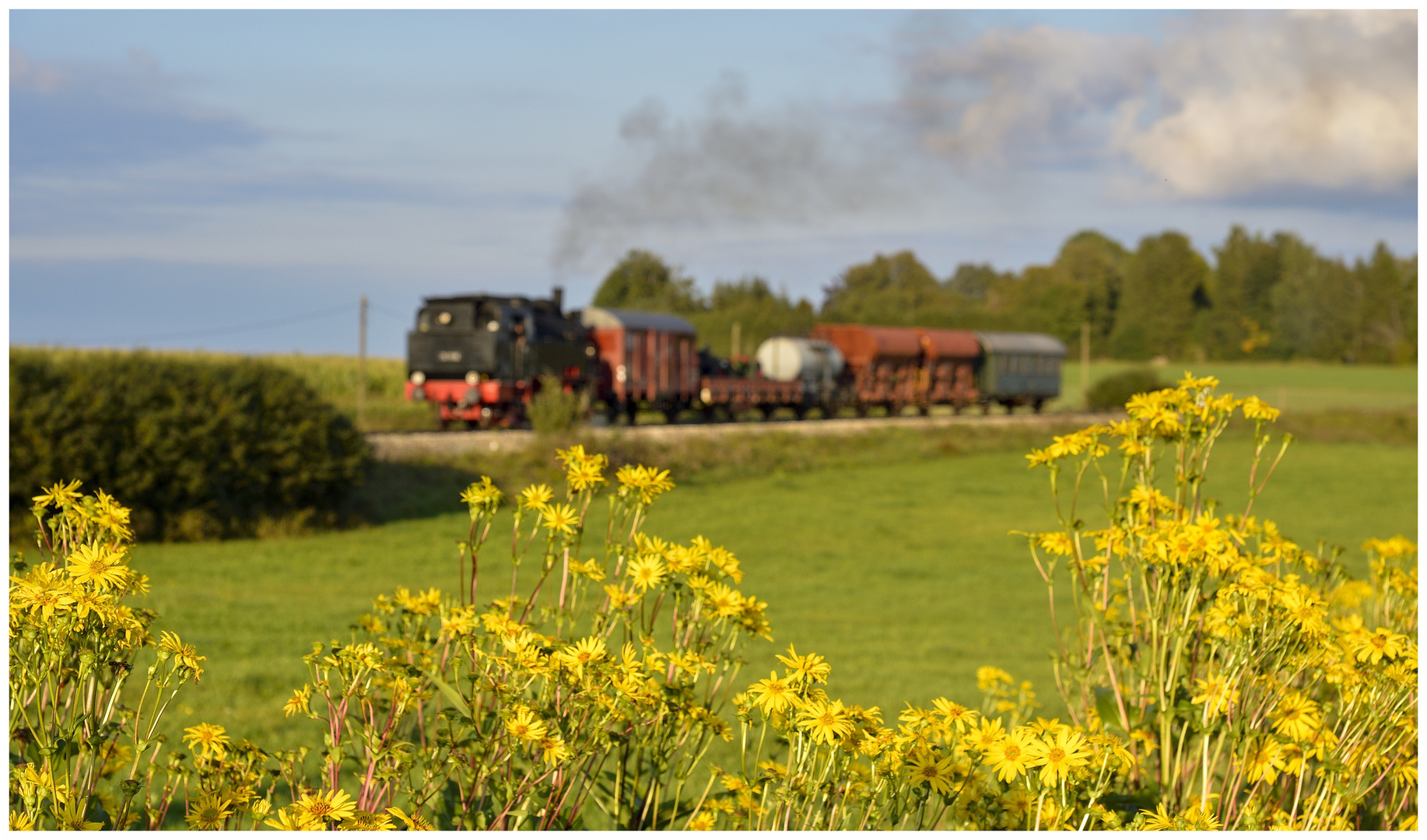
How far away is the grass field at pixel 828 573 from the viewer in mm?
9125

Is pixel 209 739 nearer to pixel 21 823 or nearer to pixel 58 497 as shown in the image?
pixel 21 823

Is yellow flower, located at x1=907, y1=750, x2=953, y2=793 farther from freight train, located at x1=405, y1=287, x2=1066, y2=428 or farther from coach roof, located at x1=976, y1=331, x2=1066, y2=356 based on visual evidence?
coach roof, located at x1=976, y1=331, x2=1066, y2=356

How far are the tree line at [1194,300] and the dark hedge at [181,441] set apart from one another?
2268 inches

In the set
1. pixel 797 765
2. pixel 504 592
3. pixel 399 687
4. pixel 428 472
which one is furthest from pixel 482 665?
pixel 428 472

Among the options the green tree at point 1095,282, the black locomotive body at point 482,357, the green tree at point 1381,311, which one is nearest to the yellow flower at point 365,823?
the black locomotive body at point 482,357

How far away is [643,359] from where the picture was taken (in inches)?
1109

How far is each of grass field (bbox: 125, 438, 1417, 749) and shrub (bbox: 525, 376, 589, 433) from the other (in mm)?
2460

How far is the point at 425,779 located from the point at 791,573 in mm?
12638

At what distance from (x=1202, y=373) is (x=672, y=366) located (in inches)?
539

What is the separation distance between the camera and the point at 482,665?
2.88 m

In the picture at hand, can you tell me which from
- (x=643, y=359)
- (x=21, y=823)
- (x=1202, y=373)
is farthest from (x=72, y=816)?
(x=1202, y=373)

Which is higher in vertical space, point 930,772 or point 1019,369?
point 1019,369

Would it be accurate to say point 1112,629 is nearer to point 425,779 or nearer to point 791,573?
point 425,779

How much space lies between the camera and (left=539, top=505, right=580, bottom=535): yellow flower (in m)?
2.91
